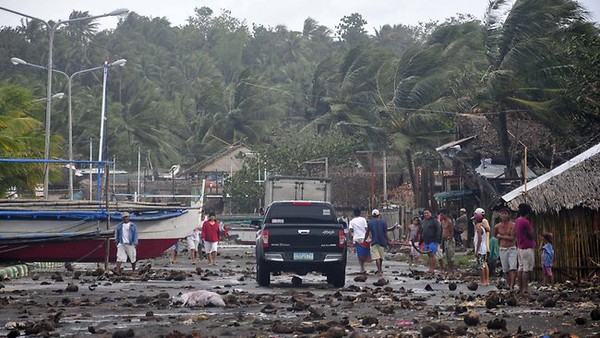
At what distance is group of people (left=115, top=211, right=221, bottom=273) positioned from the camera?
27.9 meters

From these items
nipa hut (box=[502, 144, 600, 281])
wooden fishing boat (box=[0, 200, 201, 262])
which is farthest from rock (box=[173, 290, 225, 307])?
wooden fishing boat (box=[0, 200, 201, 262])

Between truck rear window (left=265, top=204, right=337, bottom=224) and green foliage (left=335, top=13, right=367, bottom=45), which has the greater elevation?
green foliage (left=335, top=13, right=367, bottom=45)

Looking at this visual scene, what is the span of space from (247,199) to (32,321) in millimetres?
55141

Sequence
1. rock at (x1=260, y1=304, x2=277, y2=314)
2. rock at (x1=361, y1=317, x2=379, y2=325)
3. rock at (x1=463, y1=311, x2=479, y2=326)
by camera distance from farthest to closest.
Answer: rock at (x1=260, y1=304, x2=277, y2=314) → rock at (x1=361, y1=317, x2=379, y2=325) → rock at (x1=463, y1=311, x2=479, y2=326)

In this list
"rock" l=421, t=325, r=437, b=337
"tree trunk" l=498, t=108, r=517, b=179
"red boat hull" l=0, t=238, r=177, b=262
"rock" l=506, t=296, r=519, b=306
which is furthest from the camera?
"tree trunk" l=498, t=108, r=517, b=179

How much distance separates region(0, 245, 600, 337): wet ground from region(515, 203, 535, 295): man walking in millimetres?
552

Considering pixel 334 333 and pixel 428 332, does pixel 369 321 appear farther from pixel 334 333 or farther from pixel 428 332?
pixel 428 332

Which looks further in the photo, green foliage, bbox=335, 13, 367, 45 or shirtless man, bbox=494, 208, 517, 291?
green foliage, bbox=335, 13, 367, 45

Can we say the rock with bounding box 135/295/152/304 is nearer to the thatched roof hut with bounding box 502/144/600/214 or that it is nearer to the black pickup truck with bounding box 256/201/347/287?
the black pickup truck with bounding box 256/201/347/287

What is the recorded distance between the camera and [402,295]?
1997cm

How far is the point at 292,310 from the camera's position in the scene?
54.5 feet

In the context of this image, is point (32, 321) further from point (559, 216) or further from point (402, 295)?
point (559, 216)

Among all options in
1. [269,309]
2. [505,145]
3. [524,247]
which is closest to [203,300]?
[269,309]

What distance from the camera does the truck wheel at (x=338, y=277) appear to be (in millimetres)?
22891
